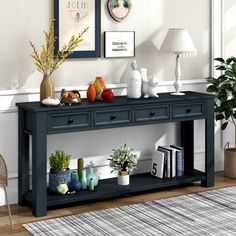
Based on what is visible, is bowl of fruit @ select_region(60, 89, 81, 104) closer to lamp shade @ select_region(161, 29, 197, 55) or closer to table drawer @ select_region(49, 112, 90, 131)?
table drawer @ select_region(49, 112, 90, 131)

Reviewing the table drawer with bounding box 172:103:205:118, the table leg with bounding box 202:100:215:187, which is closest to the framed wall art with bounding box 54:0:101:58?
the table drawer with bounding box 172:103:205:118

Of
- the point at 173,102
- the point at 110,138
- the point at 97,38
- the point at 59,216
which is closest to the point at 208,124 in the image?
the point at 173,102

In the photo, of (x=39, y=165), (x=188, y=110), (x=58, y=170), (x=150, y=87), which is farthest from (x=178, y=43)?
(x=39, y=165)

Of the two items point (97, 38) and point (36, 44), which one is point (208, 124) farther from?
point (36, 44)

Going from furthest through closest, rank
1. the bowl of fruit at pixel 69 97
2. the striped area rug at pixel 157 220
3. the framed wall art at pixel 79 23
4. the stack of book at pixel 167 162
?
the stack of book at pixel 167 162 → the framed wall art at pixel 79 23 → the bowl of fruit at pixel 69 97 → the striped area rug at pixel 157 220

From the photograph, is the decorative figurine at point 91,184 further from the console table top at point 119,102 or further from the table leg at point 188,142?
the table leg at point 188,142

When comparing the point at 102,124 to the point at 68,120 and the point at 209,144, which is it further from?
the point at 209,144

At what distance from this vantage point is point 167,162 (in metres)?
5.12

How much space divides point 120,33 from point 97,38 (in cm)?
22

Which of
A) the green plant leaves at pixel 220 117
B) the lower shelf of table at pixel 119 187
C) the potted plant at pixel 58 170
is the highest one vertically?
the green plant leaves at pixel 220 117

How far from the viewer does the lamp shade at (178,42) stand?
16.4 ft

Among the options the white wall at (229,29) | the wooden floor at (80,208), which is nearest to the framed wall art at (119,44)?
the white wall at (229,29)

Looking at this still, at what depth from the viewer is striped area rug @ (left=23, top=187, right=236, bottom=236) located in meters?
4.12

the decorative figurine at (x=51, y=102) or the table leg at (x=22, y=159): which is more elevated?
the decorative figurine at (x=51, y=102)
